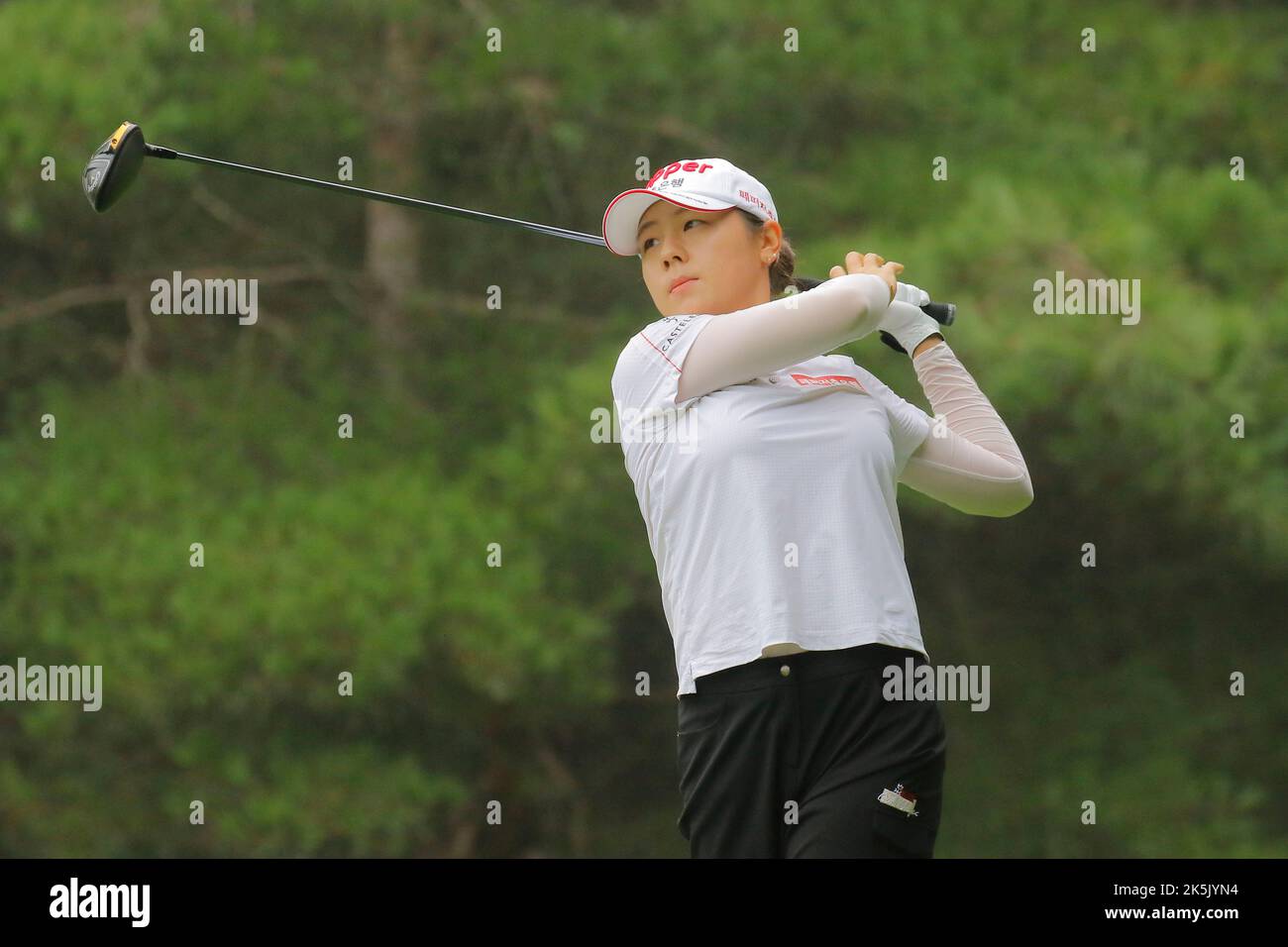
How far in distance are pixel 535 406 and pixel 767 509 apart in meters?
4.34

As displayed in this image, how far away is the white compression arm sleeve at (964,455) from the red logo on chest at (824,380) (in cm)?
15

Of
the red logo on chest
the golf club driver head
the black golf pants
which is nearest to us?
the black golf pants

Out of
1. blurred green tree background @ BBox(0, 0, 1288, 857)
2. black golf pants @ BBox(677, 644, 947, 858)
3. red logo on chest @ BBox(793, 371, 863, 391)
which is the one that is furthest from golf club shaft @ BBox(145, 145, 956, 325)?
blurred green tree background @ BBox(0, 0, 1288, 857)

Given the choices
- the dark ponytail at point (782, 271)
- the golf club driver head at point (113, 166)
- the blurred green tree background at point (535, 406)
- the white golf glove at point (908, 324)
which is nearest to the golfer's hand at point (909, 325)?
the white golf glove at point (908, 324)

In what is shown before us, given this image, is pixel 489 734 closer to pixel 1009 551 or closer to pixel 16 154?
pixel 1009 551

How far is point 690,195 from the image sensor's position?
2182mm

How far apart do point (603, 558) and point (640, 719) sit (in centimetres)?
85

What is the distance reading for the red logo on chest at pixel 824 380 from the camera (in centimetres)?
207

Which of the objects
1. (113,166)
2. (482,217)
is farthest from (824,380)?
(113,166)

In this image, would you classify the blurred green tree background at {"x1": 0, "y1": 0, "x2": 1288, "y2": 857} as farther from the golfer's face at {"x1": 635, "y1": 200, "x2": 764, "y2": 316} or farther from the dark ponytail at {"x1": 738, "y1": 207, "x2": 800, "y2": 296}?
the golfer's face at {"x1": 635, "y1": 200, "x2": 764, "y2": 316}

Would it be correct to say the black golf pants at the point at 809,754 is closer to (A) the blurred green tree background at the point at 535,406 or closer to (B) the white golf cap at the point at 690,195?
(B) the white golf cap at the point at 690,195

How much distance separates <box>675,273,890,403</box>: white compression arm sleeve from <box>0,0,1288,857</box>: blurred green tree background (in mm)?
3715

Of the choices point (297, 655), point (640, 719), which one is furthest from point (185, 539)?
point (640, 719)

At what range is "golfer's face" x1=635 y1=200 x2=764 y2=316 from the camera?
219cm
